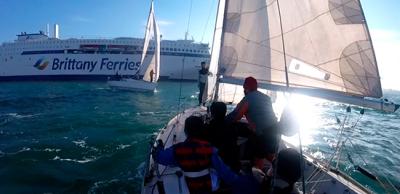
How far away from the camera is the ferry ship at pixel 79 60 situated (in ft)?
169

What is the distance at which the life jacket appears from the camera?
302 cm

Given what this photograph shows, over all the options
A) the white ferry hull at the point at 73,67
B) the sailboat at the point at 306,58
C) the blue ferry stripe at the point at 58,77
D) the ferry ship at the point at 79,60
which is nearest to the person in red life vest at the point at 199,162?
the sailboat at the point at 306,58

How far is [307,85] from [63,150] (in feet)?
23.8

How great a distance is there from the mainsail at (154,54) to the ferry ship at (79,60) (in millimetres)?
16288

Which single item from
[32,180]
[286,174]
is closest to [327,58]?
[286,174]

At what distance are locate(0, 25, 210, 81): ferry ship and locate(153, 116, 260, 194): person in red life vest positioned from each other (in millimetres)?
48399

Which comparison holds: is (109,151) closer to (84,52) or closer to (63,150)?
(63,150)

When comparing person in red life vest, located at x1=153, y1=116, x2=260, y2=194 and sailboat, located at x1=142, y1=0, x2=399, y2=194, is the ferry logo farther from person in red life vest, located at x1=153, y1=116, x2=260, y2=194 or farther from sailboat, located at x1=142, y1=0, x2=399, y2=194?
person in red life vest, located at x1=153, y1=116, x2=260, y2=194

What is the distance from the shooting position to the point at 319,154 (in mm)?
10164

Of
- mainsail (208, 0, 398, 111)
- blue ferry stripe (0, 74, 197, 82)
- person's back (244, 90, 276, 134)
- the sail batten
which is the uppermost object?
mainsail (208, 0, 398, 111)

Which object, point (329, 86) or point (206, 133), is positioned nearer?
point (206, 133)

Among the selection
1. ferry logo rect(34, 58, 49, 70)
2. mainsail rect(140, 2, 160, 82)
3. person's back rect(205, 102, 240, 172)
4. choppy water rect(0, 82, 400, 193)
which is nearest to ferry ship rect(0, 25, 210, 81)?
ferry logo rect(34, 58, 49, 70)

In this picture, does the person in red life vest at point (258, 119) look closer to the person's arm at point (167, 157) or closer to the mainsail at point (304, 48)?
the mainsail at point (304, 48)

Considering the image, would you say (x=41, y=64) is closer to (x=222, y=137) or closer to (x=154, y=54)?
(x=154, y=54)
